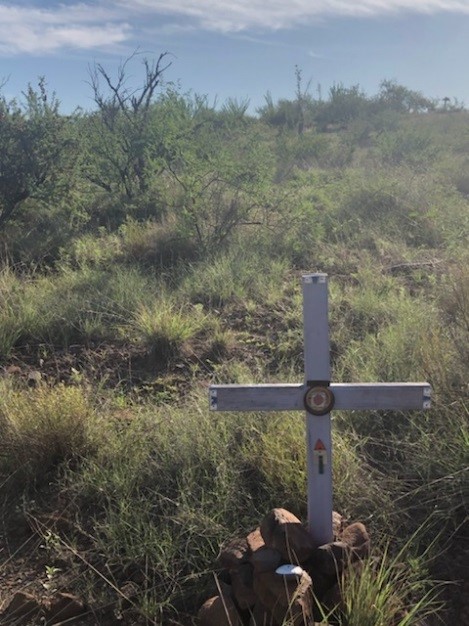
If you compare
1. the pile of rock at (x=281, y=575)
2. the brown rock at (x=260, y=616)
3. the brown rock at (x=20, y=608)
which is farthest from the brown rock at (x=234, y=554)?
the brown rock at (x=20, y=608)

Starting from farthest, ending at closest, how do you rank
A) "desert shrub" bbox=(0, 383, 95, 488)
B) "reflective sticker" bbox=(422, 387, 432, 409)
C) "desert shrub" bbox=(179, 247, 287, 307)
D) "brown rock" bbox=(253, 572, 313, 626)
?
"desert shrub" bbox=(179, 247, 287, 307), "desert shrub" bbox=(0, 383, 95, 488), "reflective sticker" bbox=(422, 387, 432, 409), "brown rock" bbox=(253, 572, 313, 626)

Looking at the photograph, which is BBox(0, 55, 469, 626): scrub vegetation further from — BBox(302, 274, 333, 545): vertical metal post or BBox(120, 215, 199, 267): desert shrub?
BBox(302, 274, 333, 545): vertical metal post

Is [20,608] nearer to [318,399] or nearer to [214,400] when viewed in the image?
[214,400]

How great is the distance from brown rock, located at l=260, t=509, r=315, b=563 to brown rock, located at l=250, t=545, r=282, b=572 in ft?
0.08

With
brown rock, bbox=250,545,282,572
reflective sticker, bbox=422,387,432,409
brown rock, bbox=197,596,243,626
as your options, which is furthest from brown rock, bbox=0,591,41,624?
reflective sticker, bbox=422,387,432,409

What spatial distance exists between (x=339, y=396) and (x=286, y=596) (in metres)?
0.76

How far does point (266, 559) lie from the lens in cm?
225

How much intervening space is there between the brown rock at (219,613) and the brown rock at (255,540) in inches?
9.1

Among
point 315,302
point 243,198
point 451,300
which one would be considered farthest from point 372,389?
point 243,198

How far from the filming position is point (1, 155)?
8.11 metres

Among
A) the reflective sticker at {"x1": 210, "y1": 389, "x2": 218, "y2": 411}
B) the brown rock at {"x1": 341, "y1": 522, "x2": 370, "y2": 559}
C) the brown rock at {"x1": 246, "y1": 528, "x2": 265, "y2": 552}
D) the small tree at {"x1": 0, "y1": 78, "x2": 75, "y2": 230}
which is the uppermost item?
the small tree at {"x1": 0, "y1": 78, "x2": 75, "y2": 230}

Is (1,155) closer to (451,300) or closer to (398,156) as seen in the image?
(451,300)

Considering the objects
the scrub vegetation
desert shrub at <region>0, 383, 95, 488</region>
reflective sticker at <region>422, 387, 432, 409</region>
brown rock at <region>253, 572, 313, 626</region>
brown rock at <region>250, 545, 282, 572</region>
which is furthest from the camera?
desert shrub at <region>0, 383, 95, 488</region>

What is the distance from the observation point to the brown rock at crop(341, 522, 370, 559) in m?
2.35
